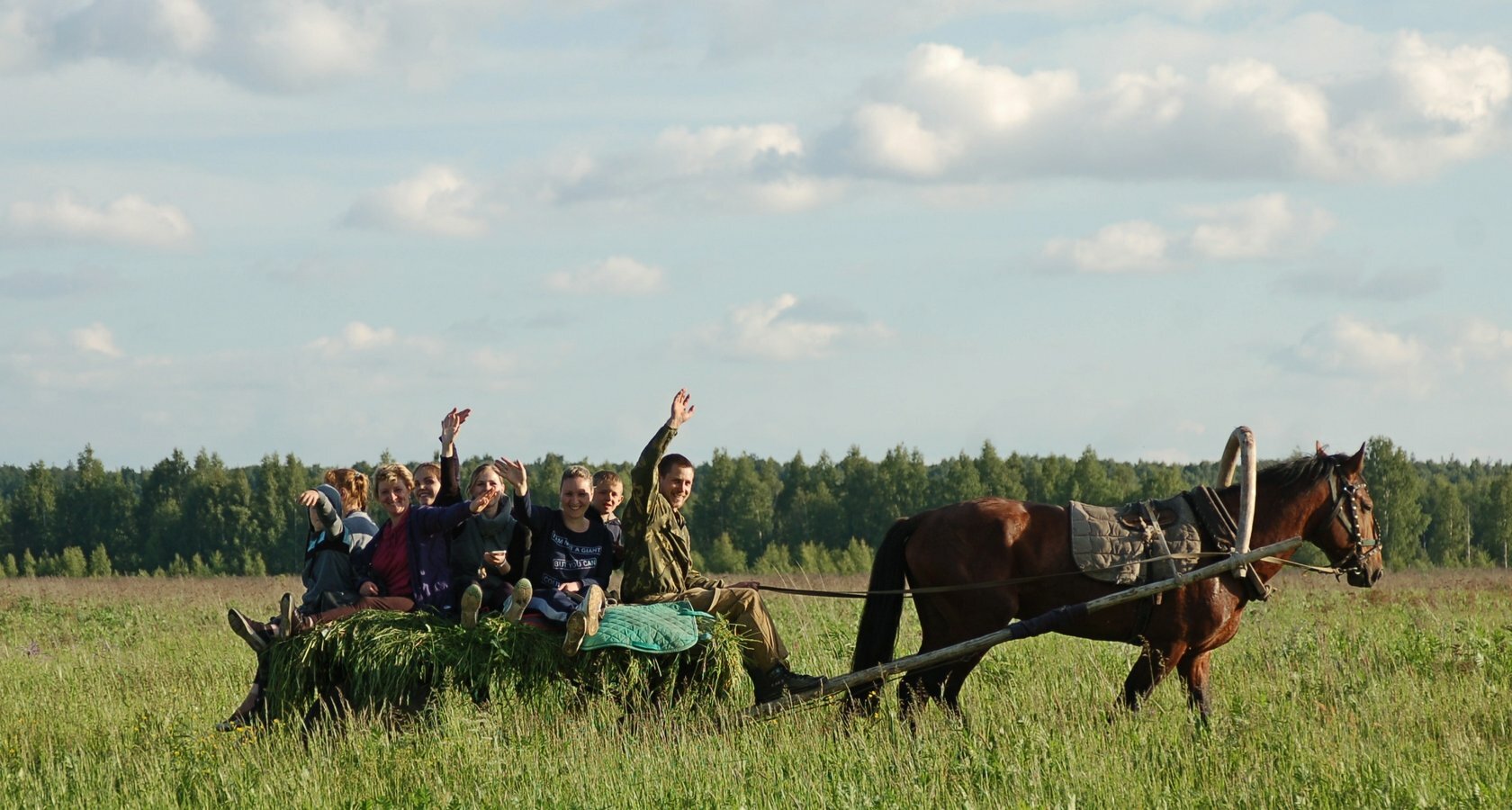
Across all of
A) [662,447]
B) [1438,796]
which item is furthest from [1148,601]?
[662,447]

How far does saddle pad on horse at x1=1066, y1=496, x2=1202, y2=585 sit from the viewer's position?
312 inches

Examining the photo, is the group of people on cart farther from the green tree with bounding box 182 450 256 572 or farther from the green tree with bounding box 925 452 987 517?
the green tree with bounding box 182 450 256 572

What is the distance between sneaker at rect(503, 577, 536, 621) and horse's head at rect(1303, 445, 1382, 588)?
4480mm

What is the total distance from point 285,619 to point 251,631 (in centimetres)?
22

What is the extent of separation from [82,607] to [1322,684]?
18.1m

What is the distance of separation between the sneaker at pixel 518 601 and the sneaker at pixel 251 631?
50.4 inches

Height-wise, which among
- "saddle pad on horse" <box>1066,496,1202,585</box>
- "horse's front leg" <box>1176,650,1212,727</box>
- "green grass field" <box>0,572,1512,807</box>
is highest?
"saddle pad on horse" <box>1066,496,1202,585</box>

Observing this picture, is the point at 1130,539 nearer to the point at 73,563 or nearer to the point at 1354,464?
the point at 1354,464

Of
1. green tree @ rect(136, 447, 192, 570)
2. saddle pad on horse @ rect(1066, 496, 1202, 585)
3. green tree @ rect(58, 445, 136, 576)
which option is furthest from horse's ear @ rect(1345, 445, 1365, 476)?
green tree @ rect(58, 445, 136, 576)

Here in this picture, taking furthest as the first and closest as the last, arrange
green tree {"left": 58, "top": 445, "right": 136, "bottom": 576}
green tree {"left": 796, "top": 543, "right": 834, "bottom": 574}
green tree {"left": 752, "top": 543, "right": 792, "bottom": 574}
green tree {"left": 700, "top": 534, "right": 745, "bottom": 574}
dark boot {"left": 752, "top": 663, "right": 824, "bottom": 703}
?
green tree {"left": 58, "top": 445, "right": 136, "bottom": 576} < green tree {"left": 700, "top": 534, "right": 745, "bottom": 574} < green tree {"left": 796, "top": 543, "right": 834, "bottom": 574} < green tree {"left": 752, "top": 543, "right": 792, "bottom": 574} < dark boot {"left": 752, "top": 663, "right": 824, "bottom": 703}

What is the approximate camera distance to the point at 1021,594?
8078mm

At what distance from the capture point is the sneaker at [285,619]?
7.23 metres

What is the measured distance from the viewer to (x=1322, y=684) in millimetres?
8625

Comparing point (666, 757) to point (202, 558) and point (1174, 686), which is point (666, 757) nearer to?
point (1174, 686)
